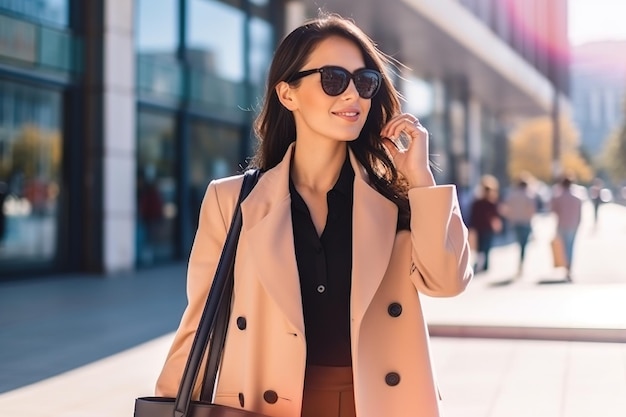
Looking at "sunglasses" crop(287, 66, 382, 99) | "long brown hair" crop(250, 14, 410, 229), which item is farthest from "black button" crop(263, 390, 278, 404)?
"sunglasses" crop(287, 66, 382, 99)

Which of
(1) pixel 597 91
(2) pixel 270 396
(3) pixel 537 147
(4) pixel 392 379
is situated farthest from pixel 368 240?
(1) pixel 597 91

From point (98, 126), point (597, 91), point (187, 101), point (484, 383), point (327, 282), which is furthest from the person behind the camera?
point (597, 91)

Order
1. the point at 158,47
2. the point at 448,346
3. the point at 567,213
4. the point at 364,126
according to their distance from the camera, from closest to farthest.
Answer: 1. the point at 364,126
2. the point at 448,346
3. the point at 567,213
4. the point at 158,47

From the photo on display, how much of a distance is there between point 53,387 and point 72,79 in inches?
388

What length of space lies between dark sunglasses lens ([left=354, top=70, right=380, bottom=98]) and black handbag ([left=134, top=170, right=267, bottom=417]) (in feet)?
1.57

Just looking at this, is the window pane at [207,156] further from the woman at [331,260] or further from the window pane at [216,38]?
the woman at [331,260]

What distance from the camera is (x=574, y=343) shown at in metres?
8.38

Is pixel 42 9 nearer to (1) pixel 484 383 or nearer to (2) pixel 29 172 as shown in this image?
(2) pixel 29 172

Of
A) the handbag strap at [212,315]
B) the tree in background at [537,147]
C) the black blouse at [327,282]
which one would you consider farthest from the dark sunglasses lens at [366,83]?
the tree in background at [537,147]

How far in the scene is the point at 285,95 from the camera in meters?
2.47

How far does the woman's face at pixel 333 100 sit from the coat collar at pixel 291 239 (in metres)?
0.14

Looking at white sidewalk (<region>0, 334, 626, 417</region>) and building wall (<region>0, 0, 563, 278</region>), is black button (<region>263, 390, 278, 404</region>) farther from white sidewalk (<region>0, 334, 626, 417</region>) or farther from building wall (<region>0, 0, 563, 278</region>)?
building wall (<region>0, 0, 563, 278</region>)

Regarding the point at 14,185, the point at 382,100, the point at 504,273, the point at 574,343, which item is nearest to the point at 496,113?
the point at 504,273

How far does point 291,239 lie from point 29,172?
13025 millimetres
